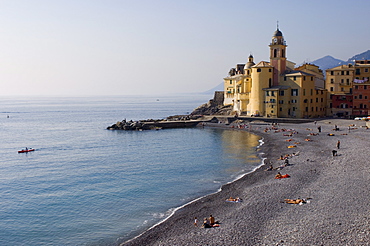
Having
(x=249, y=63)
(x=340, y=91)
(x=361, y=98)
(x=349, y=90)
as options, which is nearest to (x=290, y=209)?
(x=361, y=98)

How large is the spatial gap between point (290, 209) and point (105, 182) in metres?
18.8

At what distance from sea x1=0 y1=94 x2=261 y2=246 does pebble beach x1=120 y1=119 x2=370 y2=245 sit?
7.55 feet

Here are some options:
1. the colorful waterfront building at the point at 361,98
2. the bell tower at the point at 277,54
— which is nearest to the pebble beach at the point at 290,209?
the colorful waterfront building at the point at 361,98

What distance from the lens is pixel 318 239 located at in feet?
65.8

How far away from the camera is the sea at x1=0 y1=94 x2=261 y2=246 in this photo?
84.6 ft

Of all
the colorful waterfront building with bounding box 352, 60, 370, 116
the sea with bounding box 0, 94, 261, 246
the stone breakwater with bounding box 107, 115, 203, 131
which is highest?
the colorful waterfront building with bounding box 352, 60, 370, 116

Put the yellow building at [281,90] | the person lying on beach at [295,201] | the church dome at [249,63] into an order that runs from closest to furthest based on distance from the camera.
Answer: the person lying on beach at [295,201] < the yellow building at [281,90] < the church dome at [249,63]

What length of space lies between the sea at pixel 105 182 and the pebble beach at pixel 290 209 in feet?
7.55

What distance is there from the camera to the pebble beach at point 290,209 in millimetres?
20922

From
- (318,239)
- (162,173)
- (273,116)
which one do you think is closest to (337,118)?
(273,116)

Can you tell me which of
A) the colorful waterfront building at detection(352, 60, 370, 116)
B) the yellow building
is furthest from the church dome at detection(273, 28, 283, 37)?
the colorful waterfront building at detection(352, 60, 370, 116)

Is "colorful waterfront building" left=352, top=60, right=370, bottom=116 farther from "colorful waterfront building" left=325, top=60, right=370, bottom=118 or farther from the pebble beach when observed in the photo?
the pebble beach

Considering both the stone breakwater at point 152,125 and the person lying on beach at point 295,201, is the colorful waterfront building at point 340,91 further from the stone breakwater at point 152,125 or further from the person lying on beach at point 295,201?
the person lying on beach at point 295,201

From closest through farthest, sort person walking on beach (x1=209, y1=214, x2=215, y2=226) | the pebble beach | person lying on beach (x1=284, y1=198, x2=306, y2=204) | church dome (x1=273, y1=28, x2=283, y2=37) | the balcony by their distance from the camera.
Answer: the pebble beach → person walking on beach (x1=209, y1=214, x2=215, y2=226) → person lying on beach (x1=284, y1=198, x2=306, y2=204) → church dome (x1=273, y1=28, x2=283, y2=37) → the balcony
